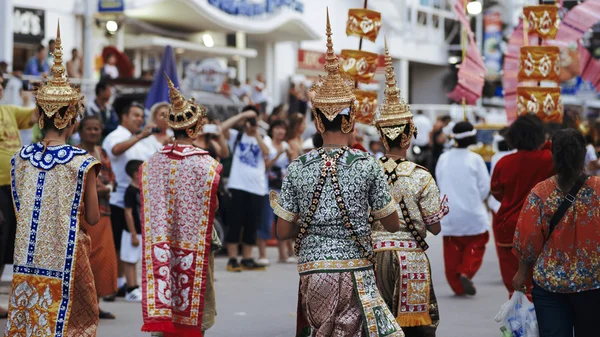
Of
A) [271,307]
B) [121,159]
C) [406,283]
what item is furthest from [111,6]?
[406,283]

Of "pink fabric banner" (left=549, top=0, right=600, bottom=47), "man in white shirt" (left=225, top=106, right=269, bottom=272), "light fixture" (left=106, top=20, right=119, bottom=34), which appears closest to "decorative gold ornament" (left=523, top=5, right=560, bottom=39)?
"pink fabric banner" (left=549, top=0, right=600, bottom=47)

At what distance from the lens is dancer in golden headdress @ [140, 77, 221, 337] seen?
6.61m

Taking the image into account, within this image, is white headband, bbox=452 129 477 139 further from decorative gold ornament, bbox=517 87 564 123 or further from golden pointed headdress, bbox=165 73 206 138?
golden pointed headdress, bbox=165 73 206 138

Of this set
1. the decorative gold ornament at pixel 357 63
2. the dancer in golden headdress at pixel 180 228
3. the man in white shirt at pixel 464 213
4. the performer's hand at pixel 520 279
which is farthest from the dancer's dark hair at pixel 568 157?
the man in white shirt at pixel 464 213

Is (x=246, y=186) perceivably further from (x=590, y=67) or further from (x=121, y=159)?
(x=590, y=67)

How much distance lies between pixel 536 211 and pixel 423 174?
88 cm

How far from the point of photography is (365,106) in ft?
31.3

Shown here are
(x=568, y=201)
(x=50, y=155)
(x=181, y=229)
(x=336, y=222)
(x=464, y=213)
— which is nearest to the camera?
(x=336, y=222)

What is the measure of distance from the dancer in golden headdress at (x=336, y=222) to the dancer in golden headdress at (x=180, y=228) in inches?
49.6

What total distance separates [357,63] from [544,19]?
2354mm

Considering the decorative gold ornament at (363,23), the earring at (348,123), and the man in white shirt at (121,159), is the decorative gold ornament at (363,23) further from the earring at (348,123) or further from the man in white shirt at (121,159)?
the earring at (348,123)

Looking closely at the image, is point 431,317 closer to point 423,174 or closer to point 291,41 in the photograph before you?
Answer: point 423,174

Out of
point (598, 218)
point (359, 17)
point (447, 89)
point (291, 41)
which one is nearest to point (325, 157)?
point (598, 218)

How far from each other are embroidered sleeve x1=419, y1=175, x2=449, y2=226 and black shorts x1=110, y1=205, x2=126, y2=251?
14.1ft
